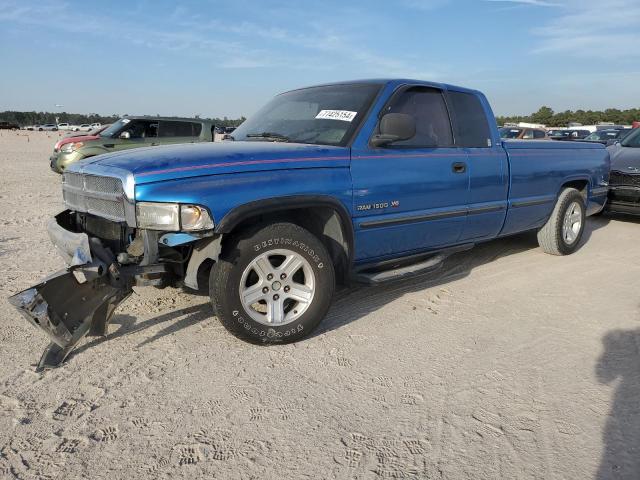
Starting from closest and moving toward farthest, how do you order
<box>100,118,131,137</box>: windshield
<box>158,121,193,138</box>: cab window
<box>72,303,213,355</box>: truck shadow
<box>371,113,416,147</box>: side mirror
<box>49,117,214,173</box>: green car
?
<box>72,303,213,355</box>: truck shadow
<box>371,113,416,147</box>: side mirror
<box>49,117,214,173</box>: green car
<box>100,118,131,137</box>: windshield
<box>158,121,193,138</box>: cab window

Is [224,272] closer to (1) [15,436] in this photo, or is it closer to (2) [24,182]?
(1) [15,436]

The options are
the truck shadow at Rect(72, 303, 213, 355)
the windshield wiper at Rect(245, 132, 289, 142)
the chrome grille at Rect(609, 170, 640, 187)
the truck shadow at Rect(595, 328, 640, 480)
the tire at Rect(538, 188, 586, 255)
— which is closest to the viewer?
the truck shadow at Rect(595, 328, 640, 480)

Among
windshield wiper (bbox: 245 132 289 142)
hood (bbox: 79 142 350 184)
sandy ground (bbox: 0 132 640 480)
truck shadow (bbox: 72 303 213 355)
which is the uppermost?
windshield wiper (bbox: 245 132 289 142)

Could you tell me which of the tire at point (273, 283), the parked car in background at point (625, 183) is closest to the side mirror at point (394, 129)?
the tire at point (273, 283)

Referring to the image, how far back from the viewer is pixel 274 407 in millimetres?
2795

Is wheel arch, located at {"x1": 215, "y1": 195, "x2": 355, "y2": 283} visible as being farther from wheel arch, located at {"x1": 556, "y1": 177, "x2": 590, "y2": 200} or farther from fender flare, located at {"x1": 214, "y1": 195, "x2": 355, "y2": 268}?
wheel arch, located at {"x1": 556, "y1": 177, "x2": 590, "y2": 200}

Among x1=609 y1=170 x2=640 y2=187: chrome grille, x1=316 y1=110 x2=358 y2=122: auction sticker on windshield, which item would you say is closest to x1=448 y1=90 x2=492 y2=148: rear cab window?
x1=316 y1=110 x2=358 y2=122: auction sticker on windshield

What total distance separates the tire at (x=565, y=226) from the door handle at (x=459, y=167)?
2.04m

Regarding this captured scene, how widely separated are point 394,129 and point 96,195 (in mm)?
2155

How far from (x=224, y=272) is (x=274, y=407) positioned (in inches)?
36.0

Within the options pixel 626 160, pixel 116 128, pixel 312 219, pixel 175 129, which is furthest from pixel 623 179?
pixel 116 128

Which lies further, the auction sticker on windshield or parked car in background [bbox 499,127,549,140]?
parked car in background [bbox 499,127,549,140]

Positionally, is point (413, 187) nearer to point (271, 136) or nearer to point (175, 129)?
point (271, 136)

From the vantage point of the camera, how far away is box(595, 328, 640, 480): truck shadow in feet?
7.65
